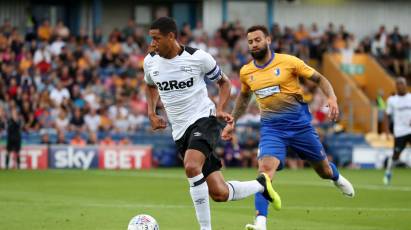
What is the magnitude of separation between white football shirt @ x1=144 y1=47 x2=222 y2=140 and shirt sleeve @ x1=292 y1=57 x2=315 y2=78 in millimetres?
1899

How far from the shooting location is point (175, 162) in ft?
108

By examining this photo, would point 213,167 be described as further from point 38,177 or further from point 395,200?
point 38,177

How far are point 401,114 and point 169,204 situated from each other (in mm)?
8059

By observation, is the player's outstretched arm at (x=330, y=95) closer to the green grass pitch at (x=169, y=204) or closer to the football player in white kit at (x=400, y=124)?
the green grass pitch at (x=169, y=204)

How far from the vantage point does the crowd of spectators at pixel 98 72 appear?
106 feet

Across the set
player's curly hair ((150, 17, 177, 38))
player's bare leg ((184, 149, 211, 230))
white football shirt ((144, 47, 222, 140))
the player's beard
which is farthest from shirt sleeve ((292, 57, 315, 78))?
player's bare leg ((184, 149, 211, 230))

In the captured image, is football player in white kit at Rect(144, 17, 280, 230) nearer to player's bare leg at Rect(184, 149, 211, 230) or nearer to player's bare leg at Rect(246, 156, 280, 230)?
player's bare leg at Rect(184, 149, 211, 230)

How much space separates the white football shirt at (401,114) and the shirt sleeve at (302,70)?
10.0 metres

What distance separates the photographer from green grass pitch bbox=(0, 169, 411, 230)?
13.5 m

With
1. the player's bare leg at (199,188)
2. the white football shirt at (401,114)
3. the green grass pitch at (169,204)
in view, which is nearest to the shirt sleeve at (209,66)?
the player's bare leg at (199,188)

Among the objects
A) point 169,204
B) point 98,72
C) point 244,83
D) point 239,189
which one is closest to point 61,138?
point 98,72

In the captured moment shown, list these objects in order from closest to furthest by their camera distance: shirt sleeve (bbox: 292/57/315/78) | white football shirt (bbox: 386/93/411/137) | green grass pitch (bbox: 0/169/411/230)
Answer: shirt sleeve (bbox: 292/57/315/78) → green grass pitch (bbox: 0/169/411/230) → white football shirt (bbox: 386/93/411/137)

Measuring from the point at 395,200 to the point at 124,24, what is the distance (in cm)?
2590

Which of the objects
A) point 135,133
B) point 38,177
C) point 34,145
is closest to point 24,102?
point 34,145
